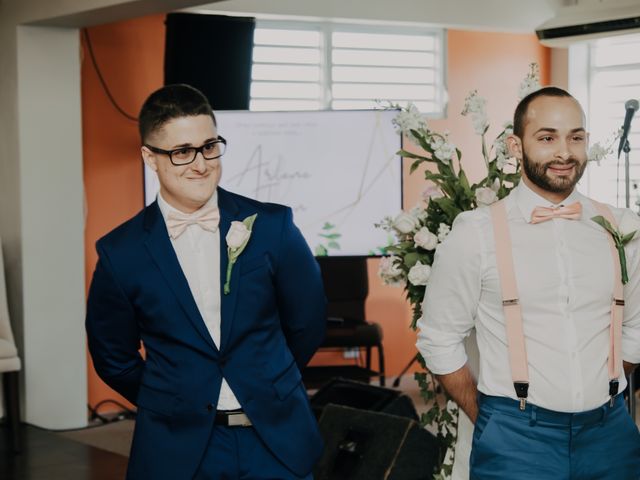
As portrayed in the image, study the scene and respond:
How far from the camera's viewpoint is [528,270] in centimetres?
232

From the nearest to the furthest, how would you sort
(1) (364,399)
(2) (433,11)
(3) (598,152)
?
(3) (598,152), (1) (364,399), (2) (433,11)

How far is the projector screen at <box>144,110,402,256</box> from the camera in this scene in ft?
21.1

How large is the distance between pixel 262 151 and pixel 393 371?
209 cm

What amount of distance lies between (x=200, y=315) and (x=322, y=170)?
14.3 ft

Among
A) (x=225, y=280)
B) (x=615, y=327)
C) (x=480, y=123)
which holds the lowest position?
(x=615, y=327)

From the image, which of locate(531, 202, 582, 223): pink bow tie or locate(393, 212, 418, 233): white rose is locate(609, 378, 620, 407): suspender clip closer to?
locate(531, 202, 582, 223): pink bow tie

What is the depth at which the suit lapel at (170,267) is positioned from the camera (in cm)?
219

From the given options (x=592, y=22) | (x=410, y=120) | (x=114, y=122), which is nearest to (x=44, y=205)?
(x=114, y=122)

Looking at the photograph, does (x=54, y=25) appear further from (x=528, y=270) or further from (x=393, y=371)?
(x=528, y=270)

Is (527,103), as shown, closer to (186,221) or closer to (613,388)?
(613,388)

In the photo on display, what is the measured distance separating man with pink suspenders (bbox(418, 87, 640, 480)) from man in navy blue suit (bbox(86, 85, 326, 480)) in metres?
0.41

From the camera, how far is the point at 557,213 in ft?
7.66

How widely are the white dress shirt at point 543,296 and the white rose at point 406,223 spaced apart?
92 cm

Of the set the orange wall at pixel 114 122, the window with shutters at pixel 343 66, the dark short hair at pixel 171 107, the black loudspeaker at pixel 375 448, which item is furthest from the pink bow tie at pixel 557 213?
the window with shutters at pixel 343 66
